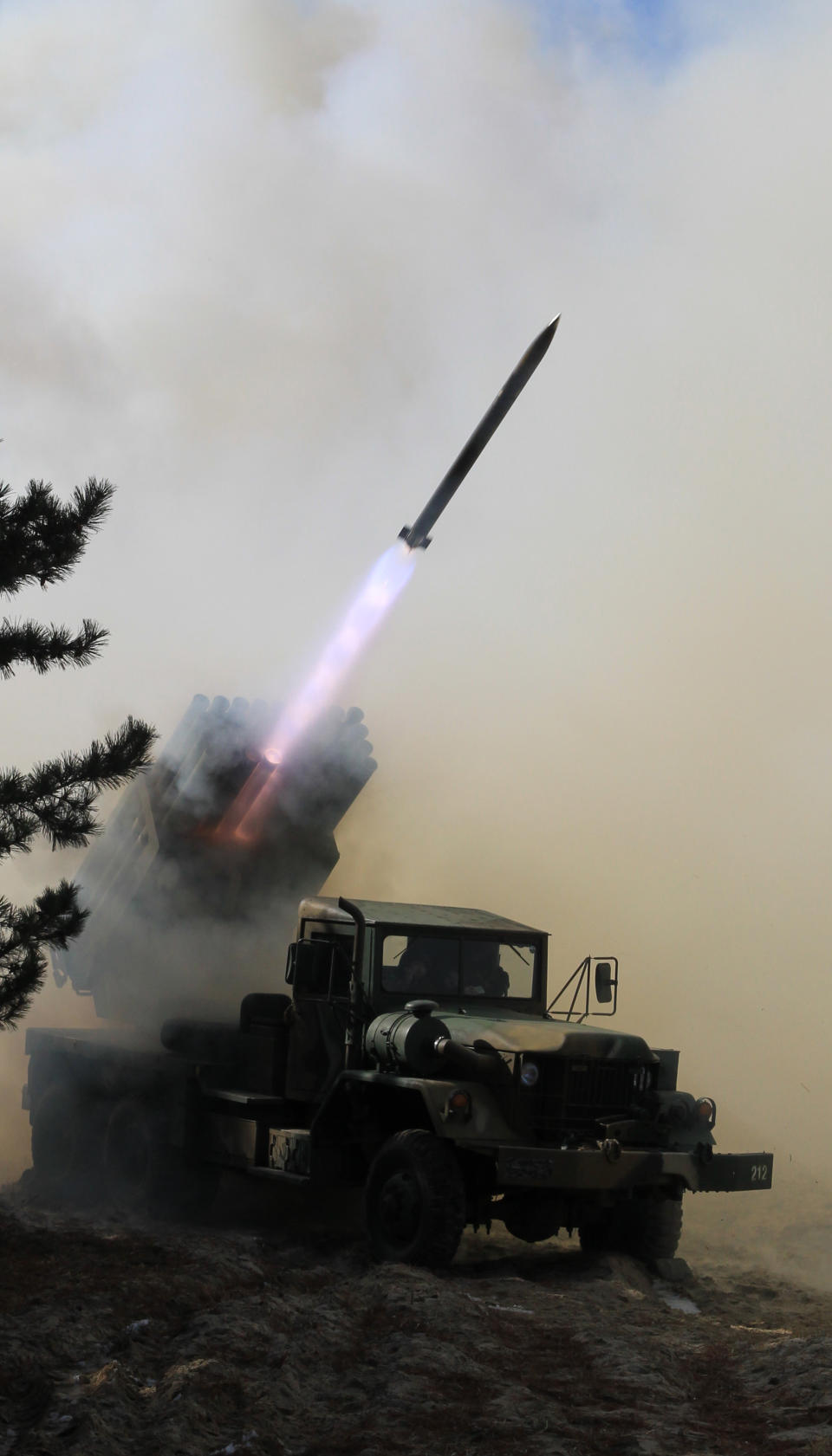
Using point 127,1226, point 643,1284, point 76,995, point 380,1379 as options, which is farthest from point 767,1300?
point 76,995

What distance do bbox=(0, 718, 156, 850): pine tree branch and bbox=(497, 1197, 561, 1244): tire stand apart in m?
3.74

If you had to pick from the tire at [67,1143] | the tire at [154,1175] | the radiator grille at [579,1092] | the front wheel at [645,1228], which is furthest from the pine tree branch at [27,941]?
the tire at [67,1143]

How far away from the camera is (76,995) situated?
→ 51.1 ft

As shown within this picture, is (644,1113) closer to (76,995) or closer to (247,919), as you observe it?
(247,919)

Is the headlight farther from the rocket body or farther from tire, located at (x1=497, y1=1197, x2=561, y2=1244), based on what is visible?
the rocket body

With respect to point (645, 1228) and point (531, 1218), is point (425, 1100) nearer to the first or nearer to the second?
point (531, 1218)

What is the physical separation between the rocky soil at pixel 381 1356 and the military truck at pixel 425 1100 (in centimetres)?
44

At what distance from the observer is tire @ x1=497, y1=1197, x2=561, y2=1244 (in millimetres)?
9844

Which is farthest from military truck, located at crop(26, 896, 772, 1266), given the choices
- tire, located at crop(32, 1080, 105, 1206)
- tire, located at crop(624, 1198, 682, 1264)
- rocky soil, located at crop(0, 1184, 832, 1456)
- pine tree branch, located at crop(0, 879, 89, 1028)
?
pine tree branch, located at crop(0, 879, 89, 1028)

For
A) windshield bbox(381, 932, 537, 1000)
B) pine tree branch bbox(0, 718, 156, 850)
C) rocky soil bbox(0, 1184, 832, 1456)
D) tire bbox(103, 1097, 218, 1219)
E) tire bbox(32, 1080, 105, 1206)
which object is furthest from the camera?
tire bbox(32, 1080, 105, 1206)

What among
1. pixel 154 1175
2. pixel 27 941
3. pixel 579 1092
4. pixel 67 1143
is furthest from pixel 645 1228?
pixel 67 1143

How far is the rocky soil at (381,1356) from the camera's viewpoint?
239 inches

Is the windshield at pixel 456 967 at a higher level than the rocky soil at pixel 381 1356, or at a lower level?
higher

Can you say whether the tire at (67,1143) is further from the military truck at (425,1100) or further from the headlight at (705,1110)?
the headlight at (705,1110)
